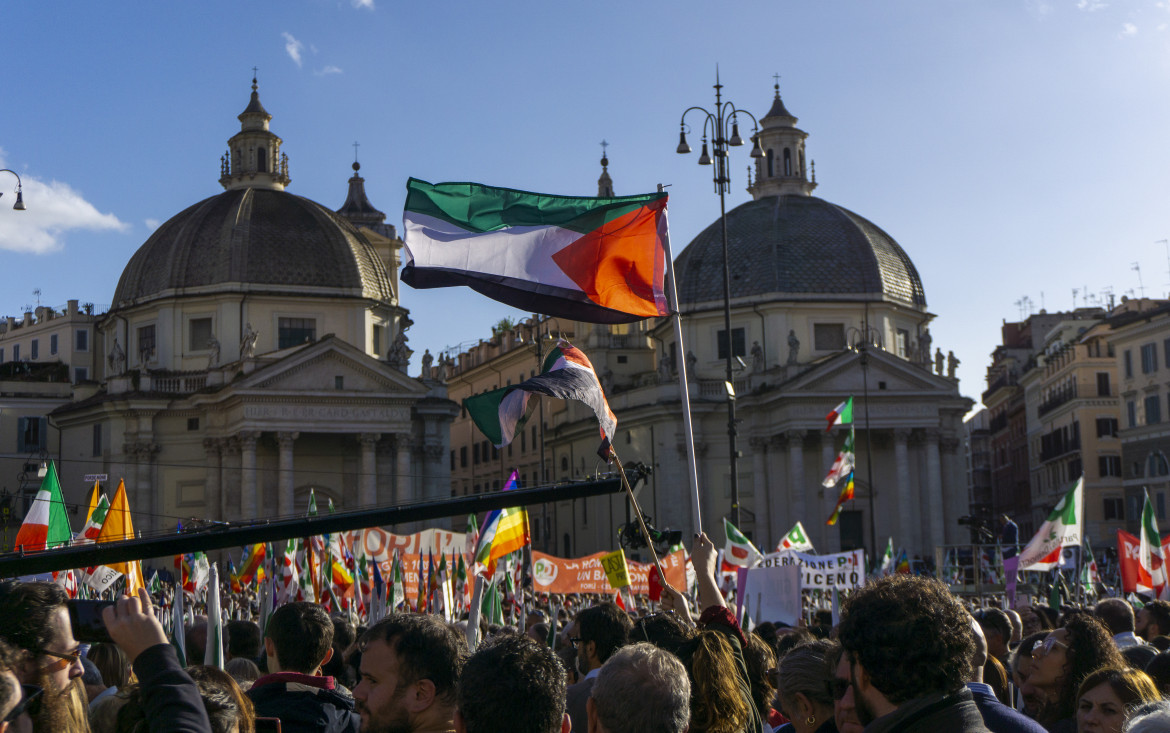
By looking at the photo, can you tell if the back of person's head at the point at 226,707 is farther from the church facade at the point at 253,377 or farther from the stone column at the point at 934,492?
the stone column at the point at 934,492

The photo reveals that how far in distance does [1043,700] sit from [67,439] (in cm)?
6750

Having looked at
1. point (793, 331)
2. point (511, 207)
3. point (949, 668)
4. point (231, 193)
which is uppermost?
point (231, 193)

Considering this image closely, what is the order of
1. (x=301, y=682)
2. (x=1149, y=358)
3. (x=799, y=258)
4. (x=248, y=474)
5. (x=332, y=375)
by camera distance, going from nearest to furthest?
(x=301, y=682)
(x=248, y=474)
(x=332, y=375)
(x=799, y=258)
(x=1149, y=358)

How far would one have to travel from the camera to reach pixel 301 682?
6957 mm

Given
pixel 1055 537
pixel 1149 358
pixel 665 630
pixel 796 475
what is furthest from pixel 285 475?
pixel 665 630

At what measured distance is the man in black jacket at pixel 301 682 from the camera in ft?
22.1

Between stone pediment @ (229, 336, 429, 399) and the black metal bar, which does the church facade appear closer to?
stone pediment @ (229, 336, 429, 399)

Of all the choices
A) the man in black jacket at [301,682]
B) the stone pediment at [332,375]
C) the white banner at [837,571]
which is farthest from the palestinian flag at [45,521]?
the stone pediment at [332,375]

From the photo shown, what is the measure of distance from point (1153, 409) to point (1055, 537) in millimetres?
53472

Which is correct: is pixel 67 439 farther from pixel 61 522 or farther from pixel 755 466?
pixel 61 522

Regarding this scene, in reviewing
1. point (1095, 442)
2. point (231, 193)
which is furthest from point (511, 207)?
point (1095, 442)

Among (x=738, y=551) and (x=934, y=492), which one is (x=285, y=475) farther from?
(x=738, y=551)

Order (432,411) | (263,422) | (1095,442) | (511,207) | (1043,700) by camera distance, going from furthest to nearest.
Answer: (1095,442)
(432,411)
(263,422)
(511,207)
(1043,700)

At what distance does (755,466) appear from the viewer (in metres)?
69.4
